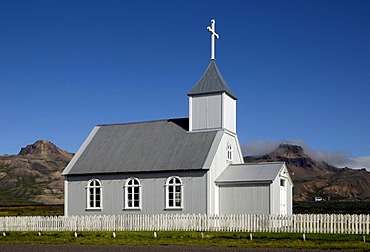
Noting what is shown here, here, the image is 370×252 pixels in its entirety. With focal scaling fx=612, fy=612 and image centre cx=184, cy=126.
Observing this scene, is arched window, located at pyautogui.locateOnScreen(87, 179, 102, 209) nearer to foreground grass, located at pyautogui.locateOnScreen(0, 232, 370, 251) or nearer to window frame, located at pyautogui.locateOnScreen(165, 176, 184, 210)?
window frame, located at pyautogui.locateOnScreen(165, 176, 184, 210)

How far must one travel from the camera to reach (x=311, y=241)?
31.1 m

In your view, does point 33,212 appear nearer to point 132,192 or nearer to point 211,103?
point 132,192

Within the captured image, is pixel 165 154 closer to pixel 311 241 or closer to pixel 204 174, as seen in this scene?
pixel 204 174

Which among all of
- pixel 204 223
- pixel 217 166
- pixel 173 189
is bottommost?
pixel 204 223

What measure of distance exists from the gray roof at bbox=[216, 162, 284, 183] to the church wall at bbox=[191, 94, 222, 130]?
375cm

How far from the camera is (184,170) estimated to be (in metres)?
44.4

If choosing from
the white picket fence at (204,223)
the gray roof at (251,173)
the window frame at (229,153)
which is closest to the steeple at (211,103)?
the window frame at (229,153)

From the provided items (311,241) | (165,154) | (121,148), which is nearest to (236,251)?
(311,241)

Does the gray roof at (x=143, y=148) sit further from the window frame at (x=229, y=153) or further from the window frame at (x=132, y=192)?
the window frame at (x=229, y=153)

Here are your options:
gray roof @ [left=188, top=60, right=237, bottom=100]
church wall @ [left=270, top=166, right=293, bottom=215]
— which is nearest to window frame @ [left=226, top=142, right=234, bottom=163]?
gray roof @ [left=188, top=60, right=237, bottom=100]

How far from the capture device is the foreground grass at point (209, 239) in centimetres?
3000

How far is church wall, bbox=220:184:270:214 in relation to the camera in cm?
4238

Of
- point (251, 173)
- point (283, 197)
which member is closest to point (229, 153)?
point (251, 173)

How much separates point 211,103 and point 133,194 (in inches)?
363
